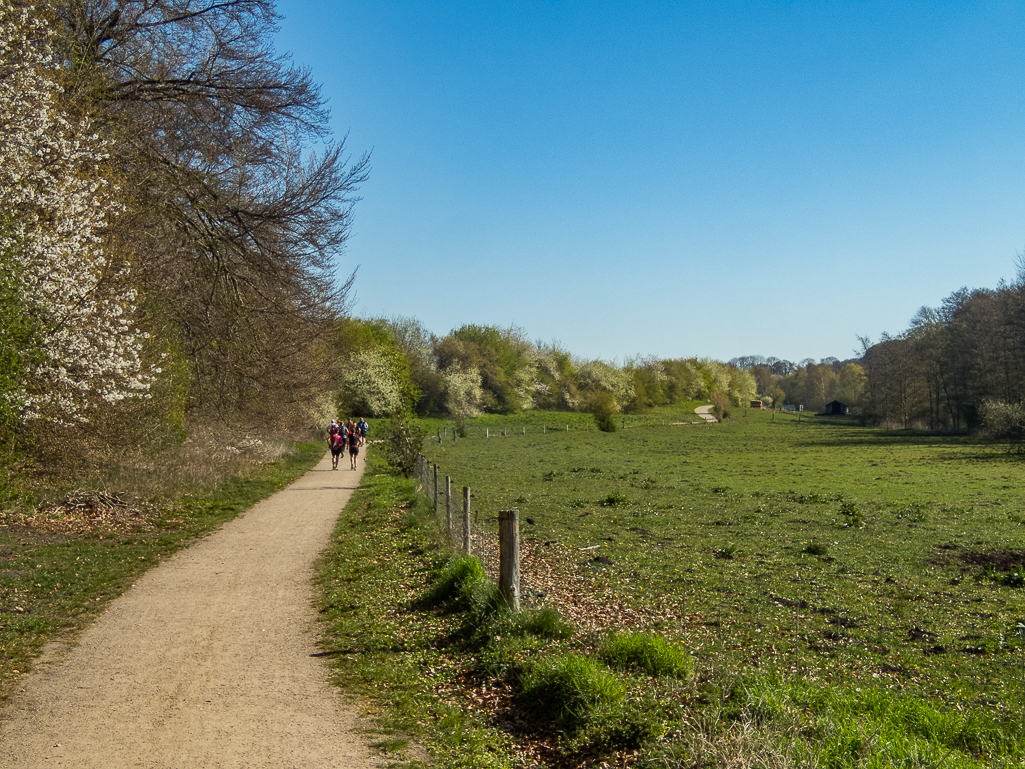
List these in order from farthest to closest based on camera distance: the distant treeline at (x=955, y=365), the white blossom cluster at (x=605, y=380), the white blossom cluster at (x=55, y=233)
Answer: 1. the white blossom cluster at (x=605, y=380)
2. the distant treeline at (x=955, y=365)
3. the white blossom cluster at (x=55, y=233)

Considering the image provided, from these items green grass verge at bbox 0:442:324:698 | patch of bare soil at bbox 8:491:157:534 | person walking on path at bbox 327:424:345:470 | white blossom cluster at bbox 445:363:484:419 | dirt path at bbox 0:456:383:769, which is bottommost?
dirt path at bbox 0:456:383:769

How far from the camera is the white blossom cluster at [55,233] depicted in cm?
1248

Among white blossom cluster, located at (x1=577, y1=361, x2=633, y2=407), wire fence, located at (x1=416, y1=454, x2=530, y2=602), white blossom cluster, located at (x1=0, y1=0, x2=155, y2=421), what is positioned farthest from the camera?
white blossom cluster, located at (x1=577, y1=361, x2=633, y2=407)

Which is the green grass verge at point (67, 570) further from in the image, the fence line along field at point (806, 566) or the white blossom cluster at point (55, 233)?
the fence line along field at point (806, 566)

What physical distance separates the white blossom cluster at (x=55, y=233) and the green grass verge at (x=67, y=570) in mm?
2120

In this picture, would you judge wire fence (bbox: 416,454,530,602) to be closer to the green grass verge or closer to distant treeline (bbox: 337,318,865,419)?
the green grass verge

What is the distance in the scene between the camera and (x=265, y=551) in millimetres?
13180

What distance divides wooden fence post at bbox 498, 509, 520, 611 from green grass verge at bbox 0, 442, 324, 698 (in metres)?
4.34

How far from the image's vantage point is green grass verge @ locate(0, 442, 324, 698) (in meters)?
8.00

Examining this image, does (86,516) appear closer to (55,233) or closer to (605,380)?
(55,233)

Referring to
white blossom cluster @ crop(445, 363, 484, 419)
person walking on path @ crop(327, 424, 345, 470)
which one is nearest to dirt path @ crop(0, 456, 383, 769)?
person walking on path @ crop(327, 424, 345, 470)

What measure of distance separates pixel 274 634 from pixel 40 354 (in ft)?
18.6

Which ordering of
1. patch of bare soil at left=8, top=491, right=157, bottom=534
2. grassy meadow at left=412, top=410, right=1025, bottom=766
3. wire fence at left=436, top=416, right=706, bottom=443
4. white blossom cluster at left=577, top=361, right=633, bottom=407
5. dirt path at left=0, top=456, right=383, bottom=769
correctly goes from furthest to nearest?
white blossom cluster at left=577, top=361, right=633, bottom=407 → wire fence at left=436, top=416, right=706, bottom=443 → patch of bare soil at left=8, top=491, right=157, bottom=534 → grassy meadow at left=412, top=410, right=1025, bottom=766 → dirt path at left=0, top=456, right=383, bottom=769

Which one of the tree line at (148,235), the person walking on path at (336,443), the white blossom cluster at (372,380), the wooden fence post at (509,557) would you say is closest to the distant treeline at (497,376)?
the white blossom cluster at (372,380)
